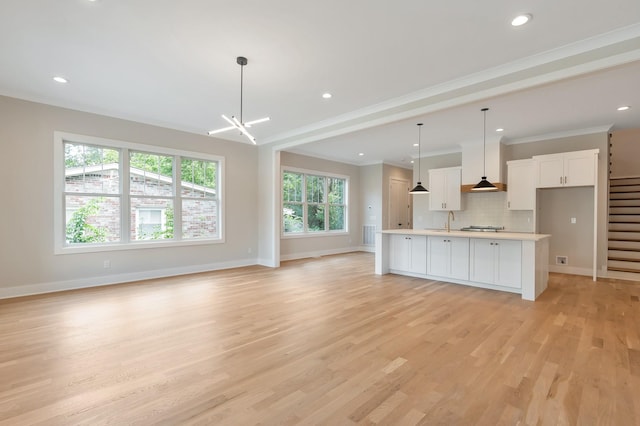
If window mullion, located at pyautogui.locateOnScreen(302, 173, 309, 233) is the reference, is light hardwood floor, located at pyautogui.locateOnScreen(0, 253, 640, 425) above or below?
below

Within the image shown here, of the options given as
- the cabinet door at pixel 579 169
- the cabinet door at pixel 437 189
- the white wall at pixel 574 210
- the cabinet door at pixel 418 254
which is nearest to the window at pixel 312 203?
the cabinet door at pixel 437 189

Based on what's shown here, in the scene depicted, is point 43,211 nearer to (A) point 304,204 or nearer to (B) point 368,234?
(A) point 304,204

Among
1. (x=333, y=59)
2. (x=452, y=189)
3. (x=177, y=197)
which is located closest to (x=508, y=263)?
(x=452, y=189)

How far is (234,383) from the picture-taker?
2.23m

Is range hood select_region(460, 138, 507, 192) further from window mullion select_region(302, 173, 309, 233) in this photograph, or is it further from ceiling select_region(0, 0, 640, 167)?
window mullion select_region(302, 173, 309, 233)

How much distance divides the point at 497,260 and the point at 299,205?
5.17 m

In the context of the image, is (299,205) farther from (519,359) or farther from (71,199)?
(519,359)

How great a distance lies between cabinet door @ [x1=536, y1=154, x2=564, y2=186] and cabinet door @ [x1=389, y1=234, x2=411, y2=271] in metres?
2.91

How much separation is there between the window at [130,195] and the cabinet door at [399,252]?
12.2 ft

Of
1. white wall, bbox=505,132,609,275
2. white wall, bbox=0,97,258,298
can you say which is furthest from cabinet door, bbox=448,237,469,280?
white wall, bbox=0,97,258,298

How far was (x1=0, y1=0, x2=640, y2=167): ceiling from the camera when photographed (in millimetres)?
2641

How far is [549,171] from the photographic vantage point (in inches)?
233

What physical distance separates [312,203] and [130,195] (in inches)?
184

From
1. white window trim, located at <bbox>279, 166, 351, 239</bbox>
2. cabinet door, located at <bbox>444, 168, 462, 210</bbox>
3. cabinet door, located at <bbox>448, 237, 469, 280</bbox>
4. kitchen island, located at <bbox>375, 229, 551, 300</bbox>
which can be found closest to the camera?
kitchen island, located at <bbox>375, 229, 551, 300</bbox>
